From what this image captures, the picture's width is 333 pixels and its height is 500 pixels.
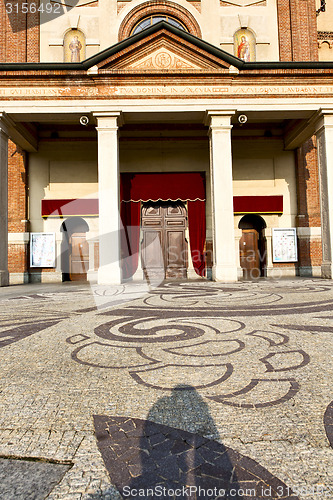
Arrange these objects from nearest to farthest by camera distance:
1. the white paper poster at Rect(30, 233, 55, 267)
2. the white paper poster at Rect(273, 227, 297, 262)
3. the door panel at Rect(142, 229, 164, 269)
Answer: the white paper poster at Rect(30, 233, 55, 267) → the white paper poster at Rect(273, 227, 297, 262) → the door panel at Rect(142, 229, 164, 269)

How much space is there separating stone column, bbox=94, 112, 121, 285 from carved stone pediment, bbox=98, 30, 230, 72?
1785 millimetres

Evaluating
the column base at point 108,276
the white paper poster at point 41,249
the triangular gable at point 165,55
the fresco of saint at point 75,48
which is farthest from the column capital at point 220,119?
the white paper poster at point 41,249

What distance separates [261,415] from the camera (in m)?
1.46

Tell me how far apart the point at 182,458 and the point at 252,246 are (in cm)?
1347

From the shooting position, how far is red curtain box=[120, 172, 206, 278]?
13117 mm

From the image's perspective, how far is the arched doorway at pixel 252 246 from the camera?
1371cm

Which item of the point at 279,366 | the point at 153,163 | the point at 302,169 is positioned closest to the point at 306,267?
the point at 302,169

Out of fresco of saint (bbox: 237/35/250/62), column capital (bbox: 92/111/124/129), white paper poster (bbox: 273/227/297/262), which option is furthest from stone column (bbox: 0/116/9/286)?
white paper poster (bbox: 273/227/297/262)

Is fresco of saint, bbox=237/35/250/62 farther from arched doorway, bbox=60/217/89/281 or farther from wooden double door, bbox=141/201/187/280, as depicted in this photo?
arched doorway, bbox=60/217/89/281

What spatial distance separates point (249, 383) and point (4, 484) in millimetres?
1291

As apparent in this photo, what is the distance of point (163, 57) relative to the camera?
10.4m

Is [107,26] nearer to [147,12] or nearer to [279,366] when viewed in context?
[147,12]

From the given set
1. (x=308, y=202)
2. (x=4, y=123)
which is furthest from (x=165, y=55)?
(x=308, y=202)

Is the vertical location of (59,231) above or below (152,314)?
above
